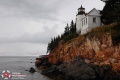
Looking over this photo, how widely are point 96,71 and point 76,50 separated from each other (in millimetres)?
8877

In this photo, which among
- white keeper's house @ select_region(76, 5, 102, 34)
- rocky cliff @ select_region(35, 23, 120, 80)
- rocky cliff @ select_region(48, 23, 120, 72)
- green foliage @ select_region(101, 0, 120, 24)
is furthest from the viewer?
white keeper's house @ select_region(76, 5, 102, 34)

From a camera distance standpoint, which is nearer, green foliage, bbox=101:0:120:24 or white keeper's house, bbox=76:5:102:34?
green foliage, bbox=101:0:120:24

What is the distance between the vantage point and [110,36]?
41.2 meters

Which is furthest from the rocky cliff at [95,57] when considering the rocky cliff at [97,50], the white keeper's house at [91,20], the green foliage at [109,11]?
the green foliage at [109,11]

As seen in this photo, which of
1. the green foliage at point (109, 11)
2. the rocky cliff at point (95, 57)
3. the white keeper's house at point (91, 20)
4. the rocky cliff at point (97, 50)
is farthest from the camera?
the white keeper's house at point (91, 20)

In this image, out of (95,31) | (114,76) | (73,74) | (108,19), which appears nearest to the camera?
(114,76)

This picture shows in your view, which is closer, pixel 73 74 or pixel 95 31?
pixel 73 74

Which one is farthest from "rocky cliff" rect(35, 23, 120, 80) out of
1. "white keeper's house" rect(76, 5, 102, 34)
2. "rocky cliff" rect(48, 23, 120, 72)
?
"white keeper's house" rect(76, 5, 102, 34)

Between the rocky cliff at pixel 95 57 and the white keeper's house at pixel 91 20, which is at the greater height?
the white keeper's house at pixel 91 20

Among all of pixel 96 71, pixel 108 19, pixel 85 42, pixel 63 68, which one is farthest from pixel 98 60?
pixel 108 19

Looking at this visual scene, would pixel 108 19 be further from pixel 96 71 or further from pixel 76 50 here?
pixel 96 71

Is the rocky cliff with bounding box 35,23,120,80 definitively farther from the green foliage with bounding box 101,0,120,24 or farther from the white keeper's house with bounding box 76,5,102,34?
the green foliage with bounding box 101,0,120,24

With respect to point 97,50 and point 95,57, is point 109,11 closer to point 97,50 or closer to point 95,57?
point 97,50

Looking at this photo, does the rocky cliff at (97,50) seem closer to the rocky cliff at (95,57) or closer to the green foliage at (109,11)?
the rocky cliff at (95,57)
